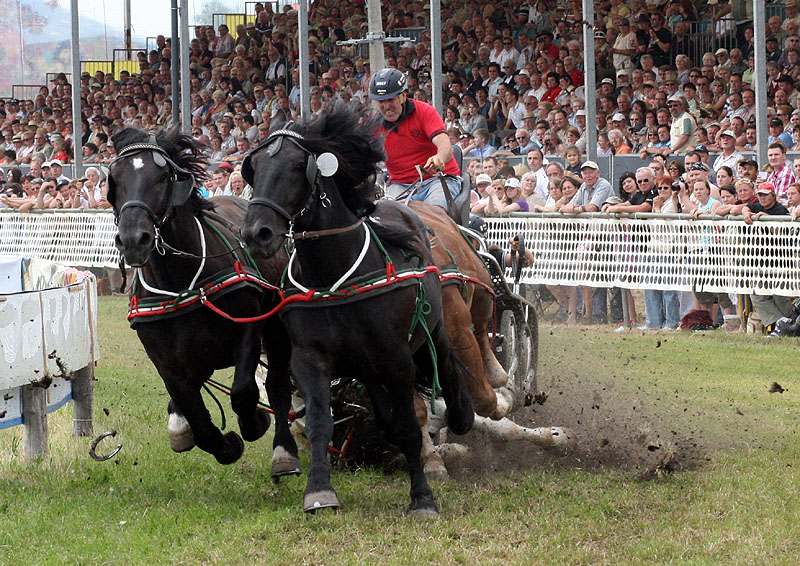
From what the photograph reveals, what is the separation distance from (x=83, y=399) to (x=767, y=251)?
669cm

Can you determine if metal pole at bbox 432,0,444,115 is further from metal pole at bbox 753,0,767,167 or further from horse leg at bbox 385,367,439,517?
horse leg at bbox 385,367,439,517

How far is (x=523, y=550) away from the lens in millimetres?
4918

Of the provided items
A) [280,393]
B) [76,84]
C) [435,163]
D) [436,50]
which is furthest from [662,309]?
[76,84]

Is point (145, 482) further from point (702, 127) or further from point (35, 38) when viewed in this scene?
point (35, 38)

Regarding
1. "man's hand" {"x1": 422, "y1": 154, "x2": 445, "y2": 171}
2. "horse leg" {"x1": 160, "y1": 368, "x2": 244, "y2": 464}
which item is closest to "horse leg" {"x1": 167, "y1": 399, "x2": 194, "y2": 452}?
"horse leg" {"x1": 160, "y1": 368, "x2": 244, "y2": 464}

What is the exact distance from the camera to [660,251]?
12148 millimetres

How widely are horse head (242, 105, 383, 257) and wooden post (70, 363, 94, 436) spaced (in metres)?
2.85

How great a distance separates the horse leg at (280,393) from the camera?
6156 millimetres

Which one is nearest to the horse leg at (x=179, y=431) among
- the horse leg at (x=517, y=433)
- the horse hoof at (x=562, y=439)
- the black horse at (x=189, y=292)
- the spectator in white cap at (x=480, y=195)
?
the black horse at (x=189, y=292)

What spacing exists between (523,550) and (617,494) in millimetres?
1175

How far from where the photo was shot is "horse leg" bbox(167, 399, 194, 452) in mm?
6469

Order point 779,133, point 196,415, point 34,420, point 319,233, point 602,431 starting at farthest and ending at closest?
point 779,133
point 602,431
point 34,420
point 196,415
point 319,233

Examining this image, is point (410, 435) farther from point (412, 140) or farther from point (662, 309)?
point (662, 309)

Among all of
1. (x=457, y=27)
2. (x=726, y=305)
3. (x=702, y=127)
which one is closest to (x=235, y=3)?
(x=457, y=27)
